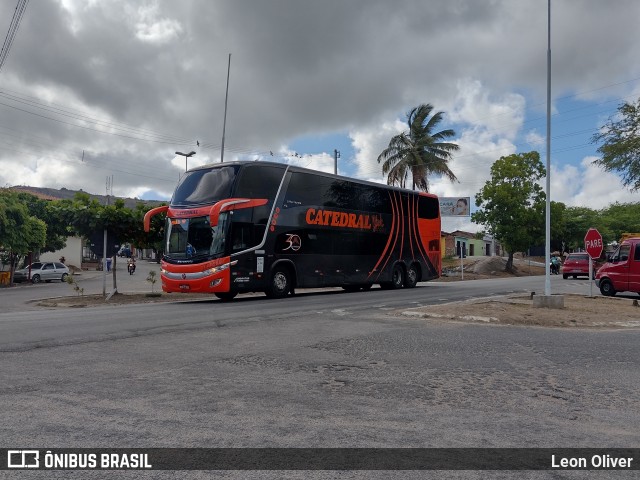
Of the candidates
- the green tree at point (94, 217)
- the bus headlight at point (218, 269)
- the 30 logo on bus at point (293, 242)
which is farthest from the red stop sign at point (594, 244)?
the green tree at point (94, 217)

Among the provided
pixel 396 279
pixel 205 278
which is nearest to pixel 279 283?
pixel 205 278

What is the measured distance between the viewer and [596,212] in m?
77.1

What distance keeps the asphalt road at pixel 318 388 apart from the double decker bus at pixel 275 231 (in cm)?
687

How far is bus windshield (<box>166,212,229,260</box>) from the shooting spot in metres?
17.3

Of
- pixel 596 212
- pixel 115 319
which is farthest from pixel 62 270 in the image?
pixel 596 212

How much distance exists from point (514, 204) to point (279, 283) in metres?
31.1

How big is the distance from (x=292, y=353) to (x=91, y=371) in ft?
8.88

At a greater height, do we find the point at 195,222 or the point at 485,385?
the point at 195,222

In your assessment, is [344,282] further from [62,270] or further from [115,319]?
[62,270]

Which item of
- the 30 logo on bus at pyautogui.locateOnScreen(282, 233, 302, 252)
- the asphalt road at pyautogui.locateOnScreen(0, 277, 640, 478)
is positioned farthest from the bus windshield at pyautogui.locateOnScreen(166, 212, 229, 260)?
the asphalt road at pyautogui.locateOnScreen(0, 277, 640, 478)

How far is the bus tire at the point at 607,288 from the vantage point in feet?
68.4

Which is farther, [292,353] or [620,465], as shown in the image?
[292,353]

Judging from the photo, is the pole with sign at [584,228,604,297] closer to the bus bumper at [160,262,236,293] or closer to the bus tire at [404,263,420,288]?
the bus tire at [404,263,420,288]

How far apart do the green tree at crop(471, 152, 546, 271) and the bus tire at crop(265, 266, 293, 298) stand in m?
29.8
